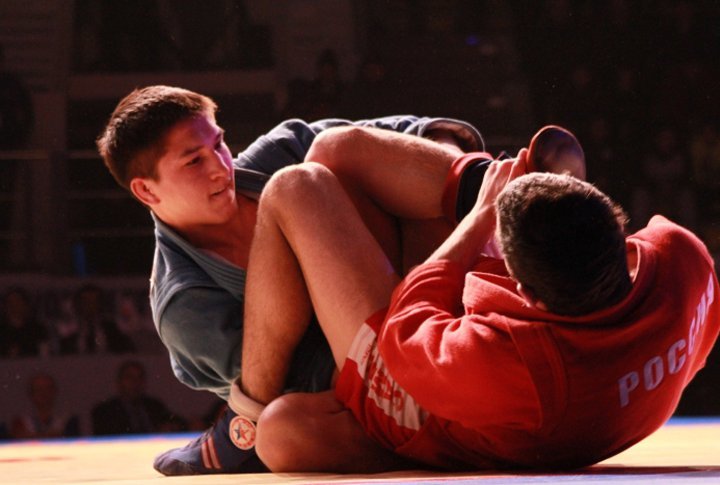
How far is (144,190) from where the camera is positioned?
1.83 meters

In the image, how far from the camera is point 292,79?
3990mm

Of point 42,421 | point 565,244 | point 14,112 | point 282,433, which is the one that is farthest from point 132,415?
point 565,244

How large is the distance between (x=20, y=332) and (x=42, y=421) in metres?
0.33

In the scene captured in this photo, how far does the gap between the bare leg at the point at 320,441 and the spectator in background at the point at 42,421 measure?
2300 mm

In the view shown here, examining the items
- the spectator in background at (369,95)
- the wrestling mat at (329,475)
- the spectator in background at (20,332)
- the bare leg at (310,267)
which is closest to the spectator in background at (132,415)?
the spectator in background at (20,332)

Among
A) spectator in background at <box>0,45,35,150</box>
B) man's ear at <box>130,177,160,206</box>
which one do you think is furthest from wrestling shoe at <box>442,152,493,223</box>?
spectator in background at <box>0,45,35,150</box>

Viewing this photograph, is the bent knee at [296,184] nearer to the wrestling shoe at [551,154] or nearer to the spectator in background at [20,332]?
the wrestling shoe at [551,154]

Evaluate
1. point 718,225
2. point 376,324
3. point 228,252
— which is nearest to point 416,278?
point 376,324

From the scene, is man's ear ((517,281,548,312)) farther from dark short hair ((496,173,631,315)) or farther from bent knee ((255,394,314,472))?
bent knee ((255,394,314,472))

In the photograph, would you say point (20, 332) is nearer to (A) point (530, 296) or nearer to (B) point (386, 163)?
(B) point (386, 163)

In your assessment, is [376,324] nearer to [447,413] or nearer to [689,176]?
[447,413]

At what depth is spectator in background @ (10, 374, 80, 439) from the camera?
11.5 feet

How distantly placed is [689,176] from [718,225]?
221 millimetres

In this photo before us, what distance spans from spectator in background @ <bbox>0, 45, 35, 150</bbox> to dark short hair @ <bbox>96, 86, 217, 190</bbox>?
7.20 ft
